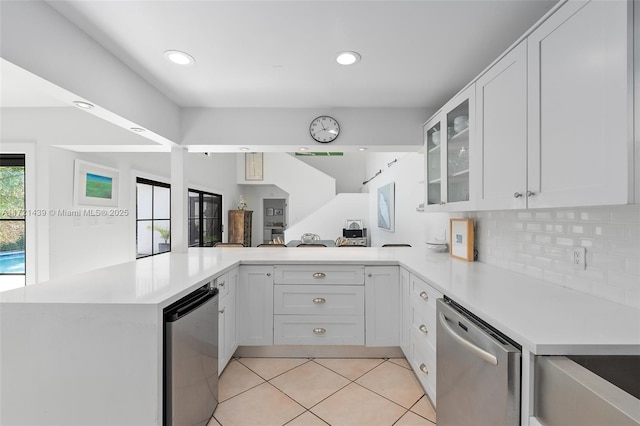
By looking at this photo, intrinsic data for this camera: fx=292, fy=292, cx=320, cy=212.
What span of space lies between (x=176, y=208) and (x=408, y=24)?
2.51 m

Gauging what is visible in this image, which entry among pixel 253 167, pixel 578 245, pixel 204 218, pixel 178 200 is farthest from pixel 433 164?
pixel 253 167

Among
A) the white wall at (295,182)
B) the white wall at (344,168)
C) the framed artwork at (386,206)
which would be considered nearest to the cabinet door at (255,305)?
the framed artwork at (386,206)

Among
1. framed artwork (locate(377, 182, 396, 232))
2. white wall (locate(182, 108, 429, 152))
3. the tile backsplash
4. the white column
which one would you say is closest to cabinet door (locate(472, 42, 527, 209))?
the tile backsplash

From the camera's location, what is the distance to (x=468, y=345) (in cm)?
Result: 118

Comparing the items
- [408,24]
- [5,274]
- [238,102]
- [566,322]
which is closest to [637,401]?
[566,322]

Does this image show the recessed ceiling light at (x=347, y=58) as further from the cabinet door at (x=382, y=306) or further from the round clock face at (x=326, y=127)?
the cabinet door at (x=382, y=306)

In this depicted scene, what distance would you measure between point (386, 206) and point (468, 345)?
4422 mm

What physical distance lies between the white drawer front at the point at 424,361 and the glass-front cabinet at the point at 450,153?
939 millimetres

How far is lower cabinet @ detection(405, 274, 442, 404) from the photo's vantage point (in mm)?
1753

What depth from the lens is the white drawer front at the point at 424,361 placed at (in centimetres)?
174

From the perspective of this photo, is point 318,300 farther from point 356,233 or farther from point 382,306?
point 356,233

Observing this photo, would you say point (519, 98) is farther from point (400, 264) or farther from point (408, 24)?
point (400, 264)

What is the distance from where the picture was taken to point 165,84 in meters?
2.30

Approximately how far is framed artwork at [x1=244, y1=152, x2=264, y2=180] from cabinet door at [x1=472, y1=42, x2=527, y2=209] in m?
7.19
